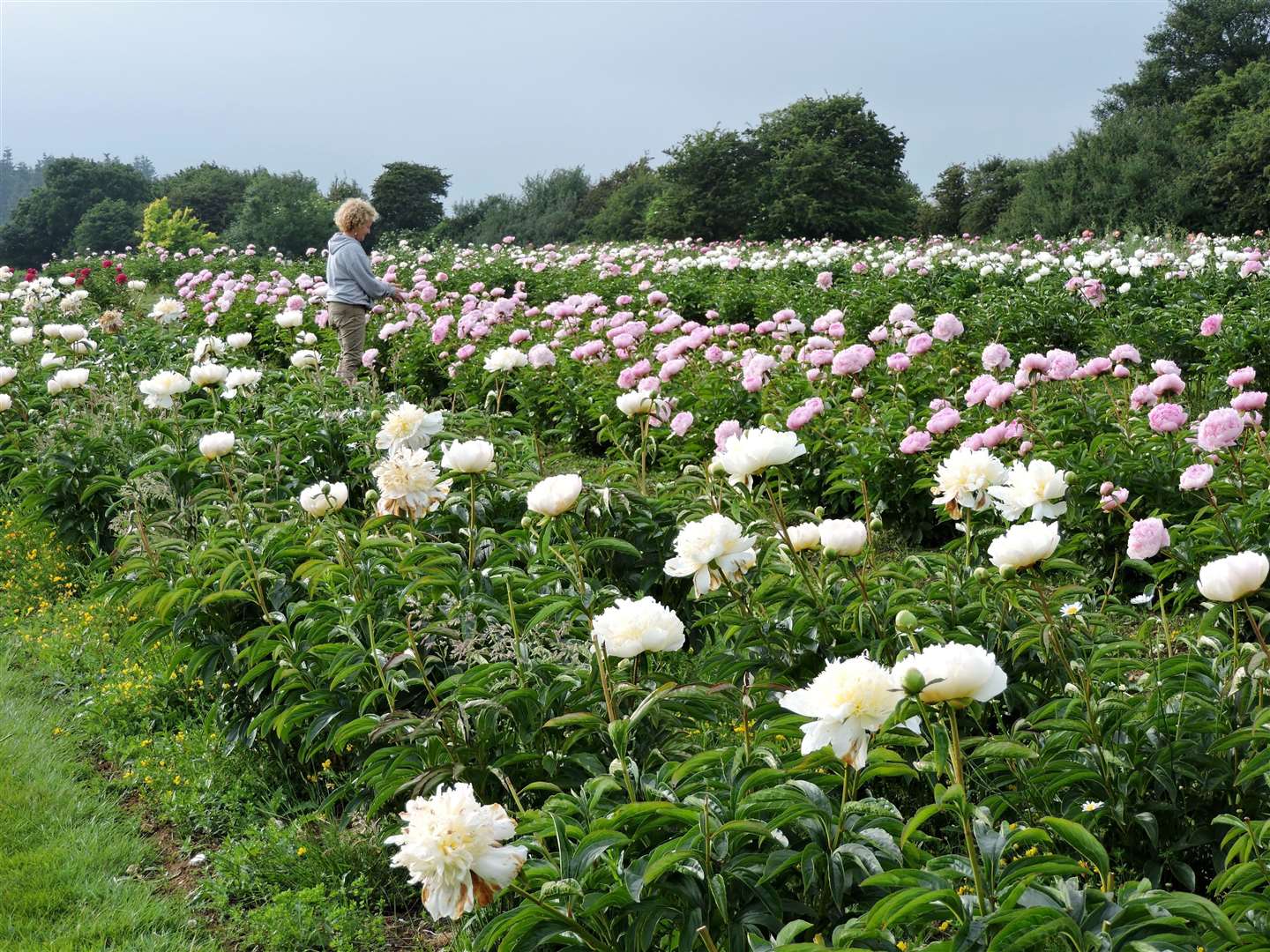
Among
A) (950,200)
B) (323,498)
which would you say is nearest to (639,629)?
(323,498)

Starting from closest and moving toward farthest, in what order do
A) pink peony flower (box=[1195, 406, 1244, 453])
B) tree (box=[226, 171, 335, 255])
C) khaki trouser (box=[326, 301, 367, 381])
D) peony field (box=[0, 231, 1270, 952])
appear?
peony field (box=[0, 231, 1270, 952]) < pink peony flower (box=[1195, 406, 1244, 453]) < khaki trouser (box=[326, 301, 367, 381]) < tree (box=[226, 171, 335, 255])

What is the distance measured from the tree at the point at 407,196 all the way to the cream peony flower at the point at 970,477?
40.0 metres

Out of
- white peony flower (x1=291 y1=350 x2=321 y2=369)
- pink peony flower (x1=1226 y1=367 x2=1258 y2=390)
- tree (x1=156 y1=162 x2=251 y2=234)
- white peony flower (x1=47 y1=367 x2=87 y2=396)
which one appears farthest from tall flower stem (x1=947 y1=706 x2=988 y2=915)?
tree (x1=156 y1=162 x2=251 y2=234)

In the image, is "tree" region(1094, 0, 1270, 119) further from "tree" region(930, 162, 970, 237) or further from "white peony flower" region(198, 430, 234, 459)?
"white peony flower" region(198, 430, 234, 459)

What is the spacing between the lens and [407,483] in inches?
97.2

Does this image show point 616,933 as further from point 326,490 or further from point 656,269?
point 656,269

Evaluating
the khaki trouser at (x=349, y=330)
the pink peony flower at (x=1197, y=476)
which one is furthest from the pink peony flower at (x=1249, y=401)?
the khaki trouser at (x=349, y=330)

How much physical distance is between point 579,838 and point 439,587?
1153 millimetres

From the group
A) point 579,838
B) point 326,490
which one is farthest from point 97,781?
point 579,838

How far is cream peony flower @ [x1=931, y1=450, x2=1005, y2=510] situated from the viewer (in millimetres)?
2285

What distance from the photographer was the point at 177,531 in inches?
153

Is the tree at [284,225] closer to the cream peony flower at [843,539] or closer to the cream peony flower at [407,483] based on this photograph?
the cream peony flower at [407,483]

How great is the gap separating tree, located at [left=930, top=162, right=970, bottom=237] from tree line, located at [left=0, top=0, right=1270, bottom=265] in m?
0.07

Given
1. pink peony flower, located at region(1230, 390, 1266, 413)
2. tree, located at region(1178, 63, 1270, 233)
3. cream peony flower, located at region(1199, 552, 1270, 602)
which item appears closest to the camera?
cream peony flower, located at region(1199, 552, 1270, 602)
